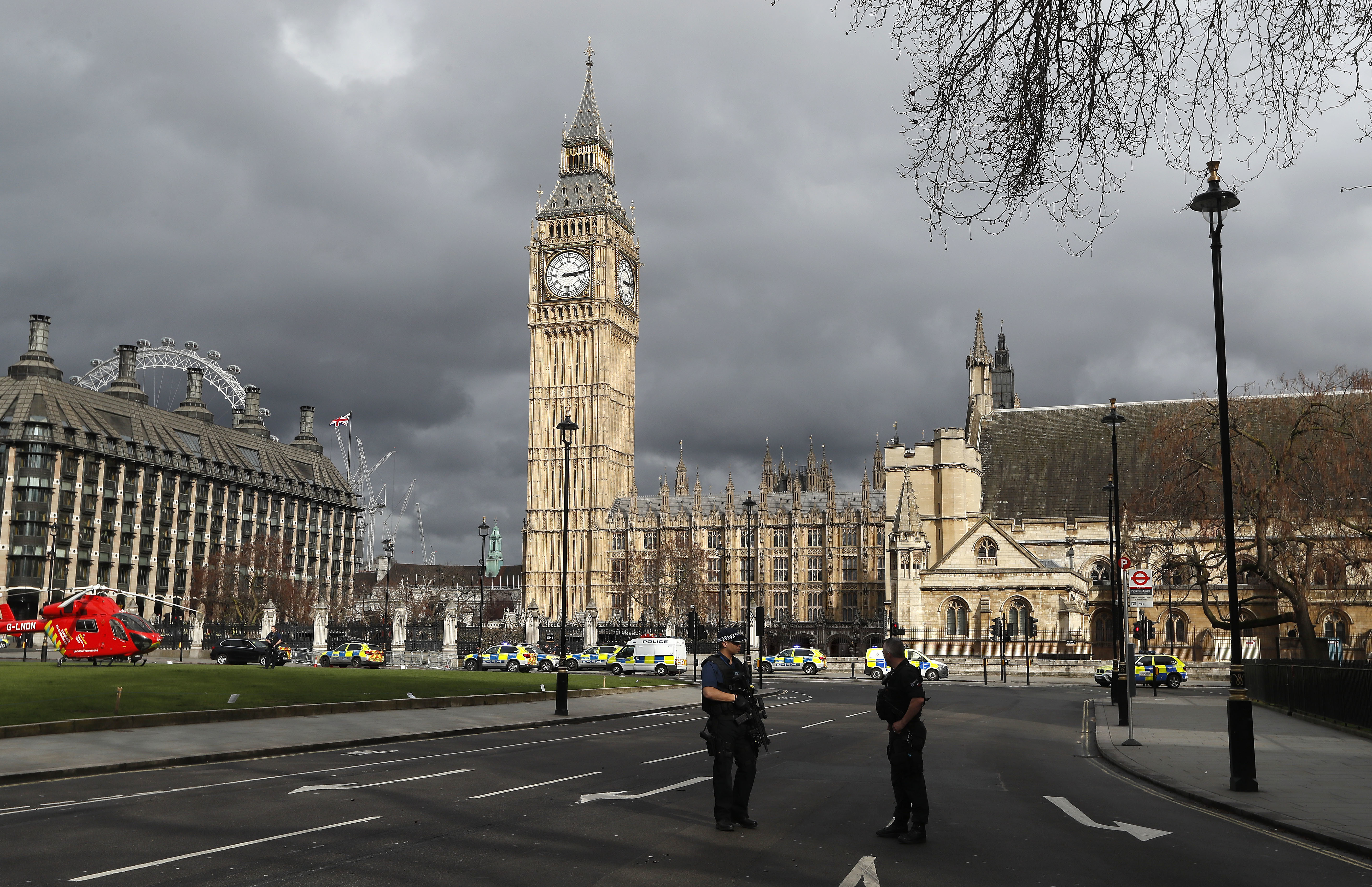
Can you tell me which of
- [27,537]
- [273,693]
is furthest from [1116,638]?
[27,537]

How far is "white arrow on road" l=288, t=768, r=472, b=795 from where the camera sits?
43.0 feet

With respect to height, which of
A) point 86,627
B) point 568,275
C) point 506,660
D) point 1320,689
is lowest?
point 506,660

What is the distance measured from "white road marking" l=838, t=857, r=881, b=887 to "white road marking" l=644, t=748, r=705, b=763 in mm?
8024

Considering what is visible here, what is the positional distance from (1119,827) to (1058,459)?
2652 inches

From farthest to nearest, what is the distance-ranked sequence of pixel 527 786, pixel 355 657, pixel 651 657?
1. pixel 355 657
2. pixel 651 657
3. pixel 527 786

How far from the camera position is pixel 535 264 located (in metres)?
121

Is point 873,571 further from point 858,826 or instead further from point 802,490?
point 858,826

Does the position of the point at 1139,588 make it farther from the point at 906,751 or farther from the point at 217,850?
the point at 217,850

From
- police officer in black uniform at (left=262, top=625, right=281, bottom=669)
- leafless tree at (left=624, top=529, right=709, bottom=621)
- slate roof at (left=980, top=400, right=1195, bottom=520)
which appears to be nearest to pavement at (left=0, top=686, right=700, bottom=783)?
police officer in black uniform at (left=262, top=625, right=281, bottom=669)

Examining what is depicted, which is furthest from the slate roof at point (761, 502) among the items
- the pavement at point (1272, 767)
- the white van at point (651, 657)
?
the pavement at point (1272, 767)

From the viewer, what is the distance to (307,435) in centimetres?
15262

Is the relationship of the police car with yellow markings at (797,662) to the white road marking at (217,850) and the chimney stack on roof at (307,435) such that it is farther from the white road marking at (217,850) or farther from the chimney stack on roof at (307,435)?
the chimney stack on roof at (307,435)

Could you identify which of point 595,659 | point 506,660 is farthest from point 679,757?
point 595,659

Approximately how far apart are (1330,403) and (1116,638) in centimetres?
1225
